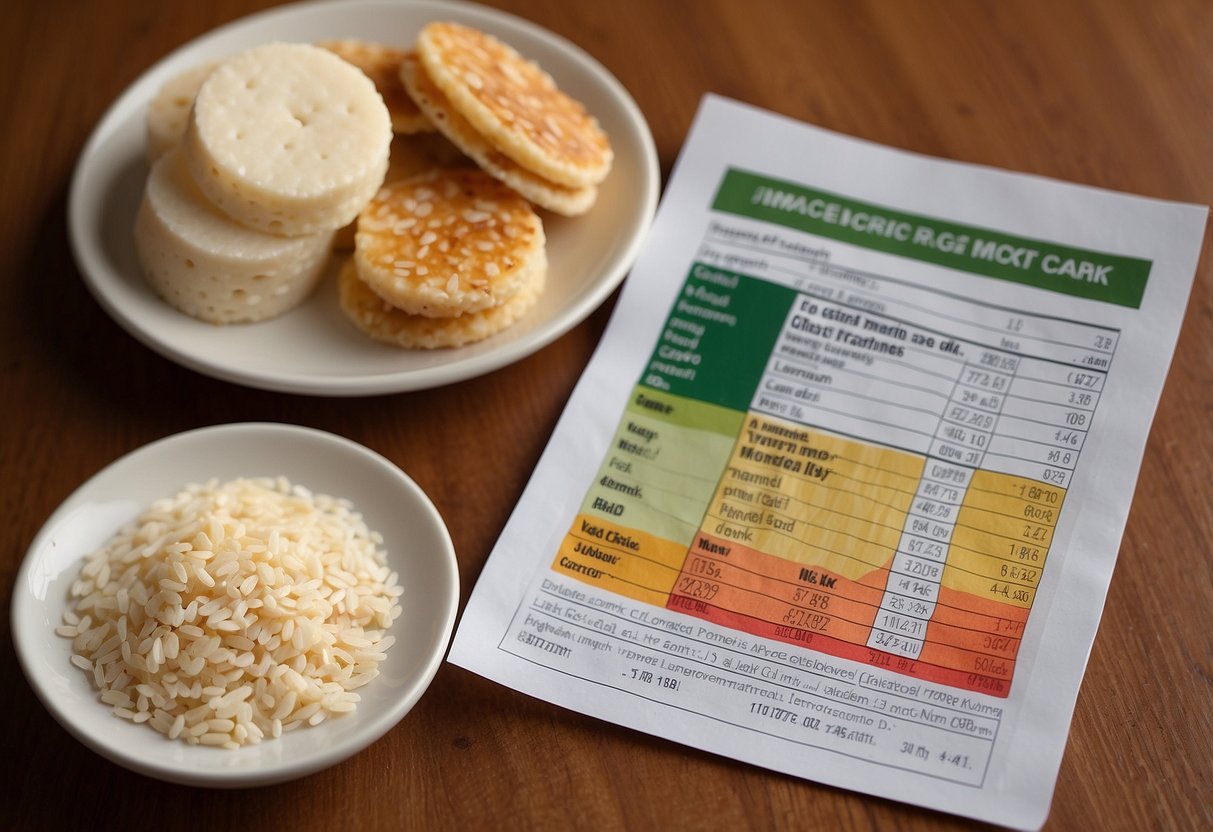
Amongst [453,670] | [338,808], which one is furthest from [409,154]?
[338,808]

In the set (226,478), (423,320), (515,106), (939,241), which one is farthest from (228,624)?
(939,241)

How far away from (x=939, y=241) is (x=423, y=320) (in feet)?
1.81

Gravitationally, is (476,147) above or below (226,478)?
above

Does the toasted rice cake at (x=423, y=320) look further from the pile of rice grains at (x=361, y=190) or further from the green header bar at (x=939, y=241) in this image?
the green header bar at (x=939, y=241)

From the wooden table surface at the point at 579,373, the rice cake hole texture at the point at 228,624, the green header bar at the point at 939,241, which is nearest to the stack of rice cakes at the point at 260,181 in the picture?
the wooden table surface at the point at 579,373

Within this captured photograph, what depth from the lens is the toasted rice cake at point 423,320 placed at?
102 centimetres

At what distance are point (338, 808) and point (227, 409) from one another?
413mm

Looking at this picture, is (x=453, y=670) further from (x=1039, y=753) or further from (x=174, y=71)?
(x=174, y=71)

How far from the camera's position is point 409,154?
112 centimetres

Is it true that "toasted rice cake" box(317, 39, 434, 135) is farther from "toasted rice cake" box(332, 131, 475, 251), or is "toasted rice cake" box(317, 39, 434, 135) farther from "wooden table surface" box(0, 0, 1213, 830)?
"wooden table surface" box(0, 0, 1213, 830)

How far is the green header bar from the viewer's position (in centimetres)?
108

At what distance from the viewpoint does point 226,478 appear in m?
0.92

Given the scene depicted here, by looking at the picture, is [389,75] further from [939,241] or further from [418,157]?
[939,241]

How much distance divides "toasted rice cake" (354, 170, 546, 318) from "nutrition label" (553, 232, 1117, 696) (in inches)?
6.8
